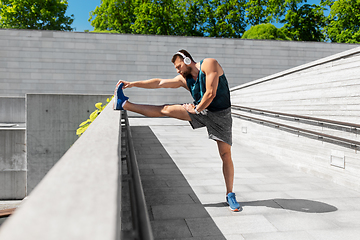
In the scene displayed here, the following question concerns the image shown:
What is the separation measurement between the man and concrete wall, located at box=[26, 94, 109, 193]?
28.5 feet

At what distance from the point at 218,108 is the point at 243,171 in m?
2.44

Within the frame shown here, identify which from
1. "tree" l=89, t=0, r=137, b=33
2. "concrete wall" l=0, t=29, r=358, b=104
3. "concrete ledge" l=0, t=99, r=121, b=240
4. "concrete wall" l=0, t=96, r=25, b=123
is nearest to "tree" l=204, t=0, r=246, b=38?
"tree" l=89, t=0, r=137, b=33

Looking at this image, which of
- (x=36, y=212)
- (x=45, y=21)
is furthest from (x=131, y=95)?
(x=45, y=21)

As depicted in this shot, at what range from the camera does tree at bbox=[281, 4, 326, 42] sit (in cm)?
3253

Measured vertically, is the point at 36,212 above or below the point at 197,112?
below

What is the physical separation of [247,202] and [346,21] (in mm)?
31915

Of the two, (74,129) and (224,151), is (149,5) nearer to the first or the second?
(74,129)

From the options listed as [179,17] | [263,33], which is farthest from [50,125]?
[179,17]

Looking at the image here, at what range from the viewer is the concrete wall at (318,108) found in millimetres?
4473

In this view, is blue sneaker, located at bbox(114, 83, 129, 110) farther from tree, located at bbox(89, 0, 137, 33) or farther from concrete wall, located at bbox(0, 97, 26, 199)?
tree, located at bbox(89, 0, 137, 33)

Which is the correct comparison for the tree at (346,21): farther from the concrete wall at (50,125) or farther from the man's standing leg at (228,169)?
the man's standing leg at (228,169)

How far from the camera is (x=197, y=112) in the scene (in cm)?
316

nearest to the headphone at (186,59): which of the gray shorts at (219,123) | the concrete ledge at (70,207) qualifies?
the gray shorts at (219,123)

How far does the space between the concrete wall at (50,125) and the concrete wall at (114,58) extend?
4075mm
